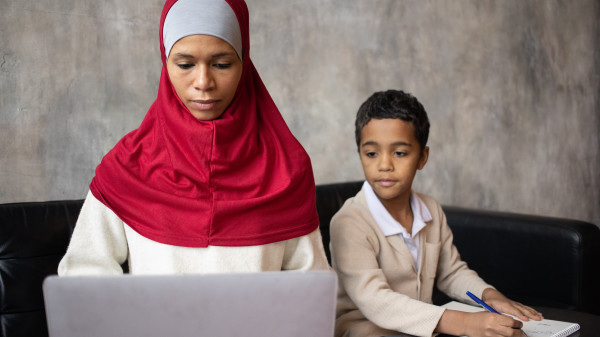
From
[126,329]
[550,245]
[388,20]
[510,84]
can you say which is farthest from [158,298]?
[510,84]

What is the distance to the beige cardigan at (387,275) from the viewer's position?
4.64 ft

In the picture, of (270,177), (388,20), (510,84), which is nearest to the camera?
(270,177)

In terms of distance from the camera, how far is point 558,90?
4.04 m

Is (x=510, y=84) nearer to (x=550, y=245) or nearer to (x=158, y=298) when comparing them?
(x=550, y=245)

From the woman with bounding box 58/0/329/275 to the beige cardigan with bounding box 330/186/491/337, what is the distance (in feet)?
0.81

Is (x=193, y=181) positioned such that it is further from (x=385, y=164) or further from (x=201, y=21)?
(x=385, y=164)

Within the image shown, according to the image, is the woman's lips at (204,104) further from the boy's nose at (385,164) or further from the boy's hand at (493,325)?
the boy's hand at (493,325)

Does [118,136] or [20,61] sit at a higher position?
[20,61]

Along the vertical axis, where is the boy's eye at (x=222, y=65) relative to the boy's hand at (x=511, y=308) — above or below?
above

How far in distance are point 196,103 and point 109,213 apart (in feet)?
0.93

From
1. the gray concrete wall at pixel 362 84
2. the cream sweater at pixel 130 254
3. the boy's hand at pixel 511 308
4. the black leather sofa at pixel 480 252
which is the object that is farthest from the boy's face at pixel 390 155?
the gray concrete wall at pixel 362 84

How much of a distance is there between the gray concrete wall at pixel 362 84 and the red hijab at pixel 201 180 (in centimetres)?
89

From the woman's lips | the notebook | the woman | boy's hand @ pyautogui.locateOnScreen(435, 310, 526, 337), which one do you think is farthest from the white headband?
the notebook

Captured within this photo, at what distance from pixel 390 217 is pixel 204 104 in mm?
655
